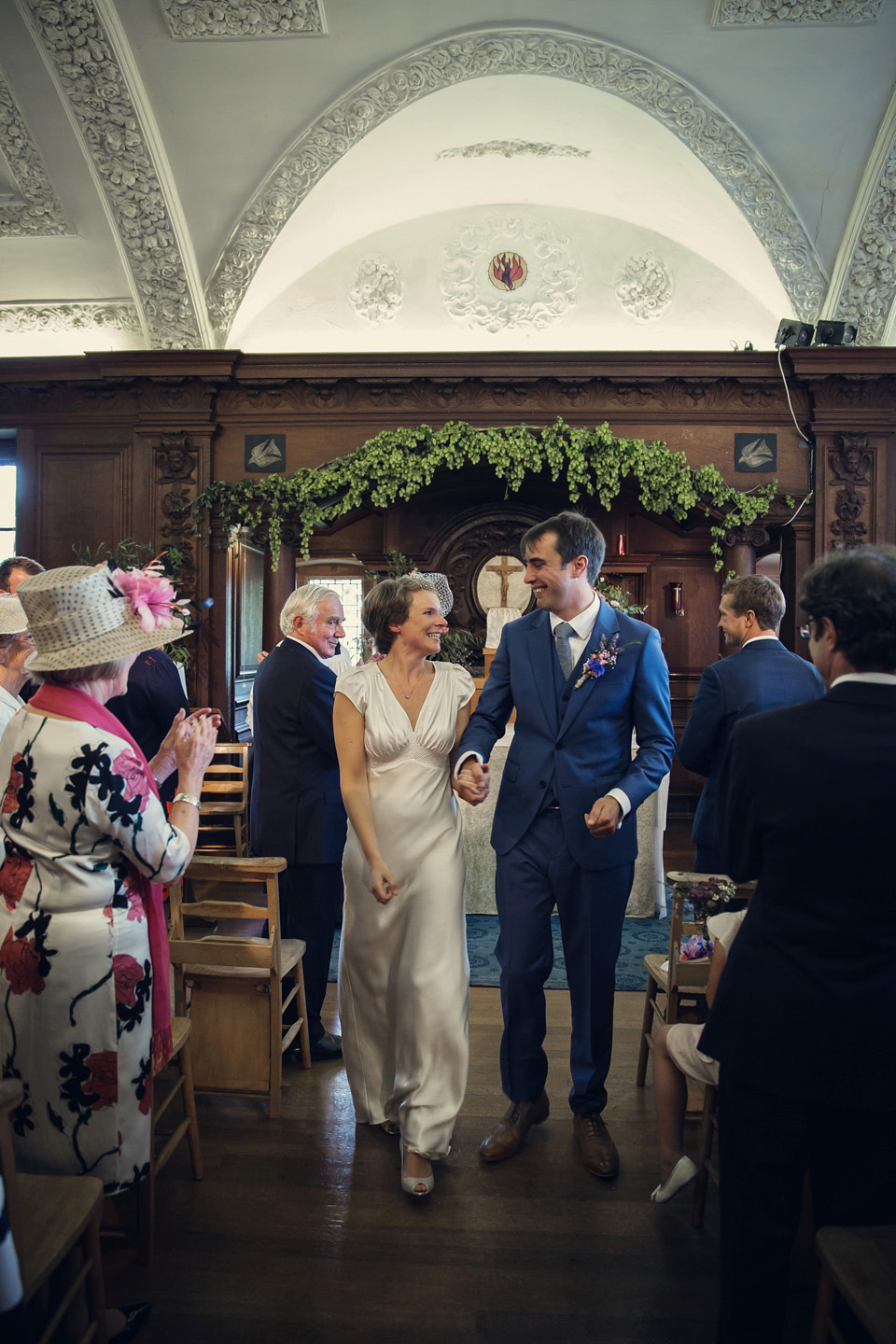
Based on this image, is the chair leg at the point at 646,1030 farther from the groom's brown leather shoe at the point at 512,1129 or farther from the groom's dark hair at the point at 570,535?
the groom's dark hair at the point at 570,535

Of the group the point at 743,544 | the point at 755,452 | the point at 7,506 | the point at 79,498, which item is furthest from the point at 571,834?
the point at 7,506

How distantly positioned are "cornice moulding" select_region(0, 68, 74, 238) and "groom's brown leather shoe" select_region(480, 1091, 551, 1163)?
7.52 metres

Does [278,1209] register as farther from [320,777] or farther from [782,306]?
[782,306]

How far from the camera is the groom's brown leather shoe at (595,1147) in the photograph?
2.57 m

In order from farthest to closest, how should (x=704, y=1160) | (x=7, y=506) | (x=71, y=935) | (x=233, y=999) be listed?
(x=7, y=506), (x=233, y=999), (x=704, y=1160), (x=71, y=935)

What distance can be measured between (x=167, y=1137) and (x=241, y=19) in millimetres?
6592

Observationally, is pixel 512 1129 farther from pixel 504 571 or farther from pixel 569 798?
pixel 504 571

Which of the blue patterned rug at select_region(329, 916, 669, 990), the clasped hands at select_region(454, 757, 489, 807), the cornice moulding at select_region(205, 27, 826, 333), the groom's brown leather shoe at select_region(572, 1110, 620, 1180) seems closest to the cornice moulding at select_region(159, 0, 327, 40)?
the cornice moulding at select_region(205, 27, 826, 333)

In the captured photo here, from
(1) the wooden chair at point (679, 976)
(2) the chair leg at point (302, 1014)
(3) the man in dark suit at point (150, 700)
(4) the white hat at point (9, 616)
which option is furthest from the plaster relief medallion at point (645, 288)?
(2) the chair leg at point (302, 1014)

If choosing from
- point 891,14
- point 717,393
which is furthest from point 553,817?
point 891,14

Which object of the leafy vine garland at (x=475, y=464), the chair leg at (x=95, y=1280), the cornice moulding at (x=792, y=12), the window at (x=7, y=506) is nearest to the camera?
the chair leg at (x=95, y=1280)

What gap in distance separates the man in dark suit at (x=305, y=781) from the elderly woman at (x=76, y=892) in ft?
4.55

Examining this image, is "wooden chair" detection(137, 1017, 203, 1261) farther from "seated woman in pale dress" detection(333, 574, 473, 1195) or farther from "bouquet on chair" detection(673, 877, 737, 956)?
"bouquet on chair" detection(673, 877, 737, 956)

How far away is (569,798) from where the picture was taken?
103 inches
